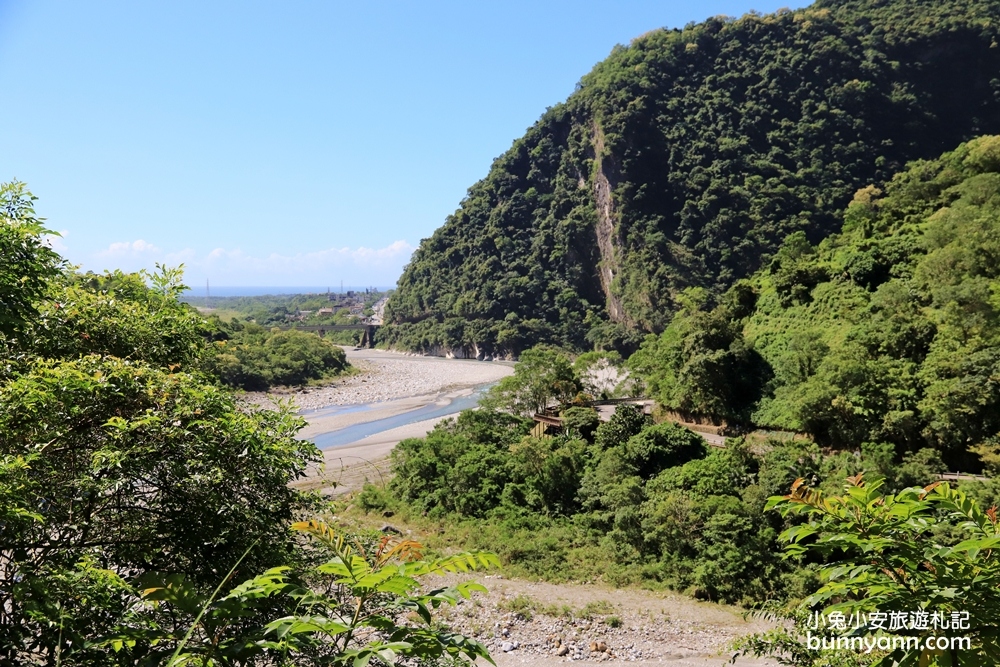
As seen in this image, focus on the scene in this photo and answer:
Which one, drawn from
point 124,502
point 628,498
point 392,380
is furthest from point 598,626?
point 392,380

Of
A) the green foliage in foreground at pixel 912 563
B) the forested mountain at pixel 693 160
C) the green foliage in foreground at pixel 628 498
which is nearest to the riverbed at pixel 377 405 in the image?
the green foliage in foreground at pixel 628 498

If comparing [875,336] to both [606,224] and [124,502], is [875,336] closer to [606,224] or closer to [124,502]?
[124,502]

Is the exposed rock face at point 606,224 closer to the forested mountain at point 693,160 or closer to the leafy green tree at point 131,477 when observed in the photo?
the forested mountain at point 693,160

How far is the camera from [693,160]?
7606cm

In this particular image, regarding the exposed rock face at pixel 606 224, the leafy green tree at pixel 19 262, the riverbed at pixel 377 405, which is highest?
the exposed rock face at pixel 606 224

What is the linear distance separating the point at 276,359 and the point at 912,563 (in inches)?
2446

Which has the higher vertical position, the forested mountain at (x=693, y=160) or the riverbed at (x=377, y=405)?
the forested mountain at (x=693, y=160)

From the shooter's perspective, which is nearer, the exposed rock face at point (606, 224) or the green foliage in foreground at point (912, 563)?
the green foliage in foreground at point (912, 563)

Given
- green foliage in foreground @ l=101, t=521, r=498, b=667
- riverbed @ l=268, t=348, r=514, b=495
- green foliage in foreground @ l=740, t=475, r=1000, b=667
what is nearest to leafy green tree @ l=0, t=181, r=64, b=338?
green foliage in foreground @ l=101, t=521, r=498, b=667

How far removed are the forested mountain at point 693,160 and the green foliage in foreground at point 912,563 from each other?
219 ft

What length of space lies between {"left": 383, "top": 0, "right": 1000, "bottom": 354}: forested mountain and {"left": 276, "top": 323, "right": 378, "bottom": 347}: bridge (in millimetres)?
4721

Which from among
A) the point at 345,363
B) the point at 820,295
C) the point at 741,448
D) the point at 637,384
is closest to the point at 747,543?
the point at 741,448

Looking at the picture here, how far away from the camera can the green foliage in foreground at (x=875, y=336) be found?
718 inches

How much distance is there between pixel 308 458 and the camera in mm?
4902
